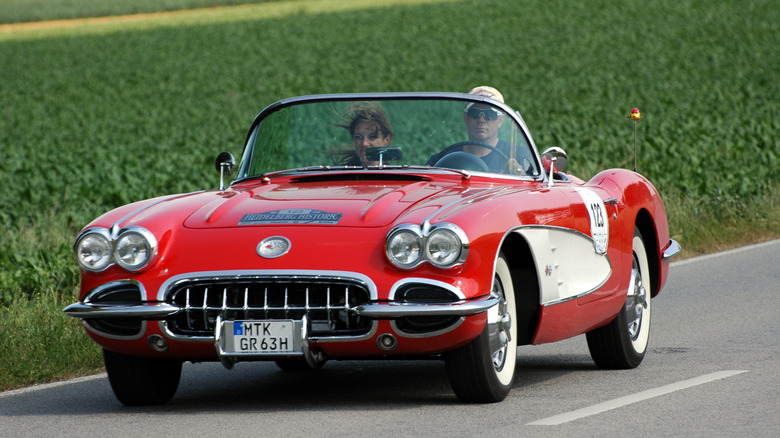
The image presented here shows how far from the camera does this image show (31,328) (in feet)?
27.2

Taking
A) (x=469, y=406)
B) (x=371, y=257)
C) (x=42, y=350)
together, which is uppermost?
(x=371, y=257)

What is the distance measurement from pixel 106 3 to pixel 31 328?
68675 millimetres

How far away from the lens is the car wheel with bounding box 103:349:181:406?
20.6 feet

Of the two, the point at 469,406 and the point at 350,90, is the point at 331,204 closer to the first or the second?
the point at 469,406

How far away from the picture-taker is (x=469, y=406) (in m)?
6.01

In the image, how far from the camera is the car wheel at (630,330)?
7355 millimetres

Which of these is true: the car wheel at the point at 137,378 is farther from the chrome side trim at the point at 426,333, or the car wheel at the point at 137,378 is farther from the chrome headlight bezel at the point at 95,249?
the chrome side trim at the point at 426,333

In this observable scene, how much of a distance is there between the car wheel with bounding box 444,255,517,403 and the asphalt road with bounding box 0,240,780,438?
3.2 inches

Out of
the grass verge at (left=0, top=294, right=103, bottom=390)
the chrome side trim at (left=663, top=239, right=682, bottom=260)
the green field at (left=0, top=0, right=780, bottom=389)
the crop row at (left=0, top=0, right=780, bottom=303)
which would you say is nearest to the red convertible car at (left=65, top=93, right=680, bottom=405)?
the chrome side trim at (left=663, top=239, right=682, bottom=260)

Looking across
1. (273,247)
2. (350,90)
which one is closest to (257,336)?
(273,247)

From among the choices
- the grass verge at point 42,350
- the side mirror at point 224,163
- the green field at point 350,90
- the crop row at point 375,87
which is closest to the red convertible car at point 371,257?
the side mirror at point 224,163

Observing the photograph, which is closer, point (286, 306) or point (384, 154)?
point (286, 306)

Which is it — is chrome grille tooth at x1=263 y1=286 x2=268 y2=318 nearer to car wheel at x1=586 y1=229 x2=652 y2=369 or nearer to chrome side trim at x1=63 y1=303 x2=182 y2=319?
chrome side trim at x1=63 y1=303 x2=182 y2=319

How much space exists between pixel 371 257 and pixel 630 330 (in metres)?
2.36
